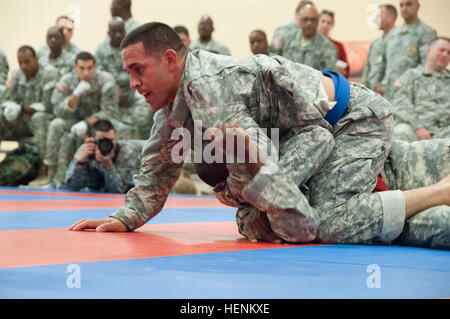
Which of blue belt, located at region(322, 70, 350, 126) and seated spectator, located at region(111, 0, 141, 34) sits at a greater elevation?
seated spectator, located at region(111, 0, 141, 34)

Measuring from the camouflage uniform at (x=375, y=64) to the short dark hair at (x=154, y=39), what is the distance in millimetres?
5045

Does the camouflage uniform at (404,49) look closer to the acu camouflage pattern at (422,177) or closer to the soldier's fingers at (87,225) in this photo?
the acu camouflage pattern at (422,177)

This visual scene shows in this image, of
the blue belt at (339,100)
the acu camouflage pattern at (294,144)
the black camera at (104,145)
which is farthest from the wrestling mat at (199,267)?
the black camera at (104,145)

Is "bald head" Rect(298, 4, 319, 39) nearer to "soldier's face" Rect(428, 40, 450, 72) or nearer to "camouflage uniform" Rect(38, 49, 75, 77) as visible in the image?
"soldier's face" Rect(428, 40, 450, 72)

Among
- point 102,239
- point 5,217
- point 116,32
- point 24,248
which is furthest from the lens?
point 116,32

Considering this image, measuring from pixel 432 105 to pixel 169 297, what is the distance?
5218mm

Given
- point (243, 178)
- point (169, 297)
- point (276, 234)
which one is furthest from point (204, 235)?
point (169, 297)

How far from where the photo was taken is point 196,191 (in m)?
6.76

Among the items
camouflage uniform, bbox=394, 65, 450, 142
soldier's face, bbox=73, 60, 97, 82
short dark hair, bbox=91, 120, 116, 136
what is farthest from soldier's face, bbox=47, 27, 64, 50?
camouflage uniform, bbox=394, 65, 450, 142

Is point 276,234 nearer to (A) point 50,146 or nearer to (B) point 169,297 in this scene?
(B) point 169,297

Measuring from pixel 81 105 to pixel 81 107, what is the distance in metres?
0.02

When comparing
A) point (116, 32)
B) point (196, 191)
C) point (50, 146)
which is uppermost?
point (116, 32)

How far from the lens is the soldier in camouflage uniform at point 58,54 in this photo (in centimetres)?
780

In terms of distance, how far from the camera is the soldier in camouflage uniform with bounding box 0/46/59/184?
755 cm
